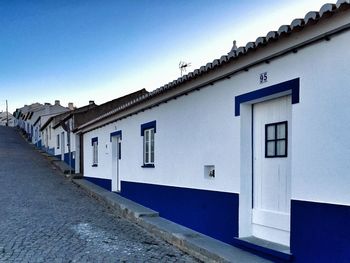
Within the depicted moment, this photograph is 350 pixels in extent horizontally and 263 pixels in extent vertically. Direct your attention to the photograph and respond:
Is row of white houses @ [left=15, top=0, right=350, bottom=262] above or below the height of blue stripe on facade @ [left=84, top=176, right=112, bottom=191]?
above

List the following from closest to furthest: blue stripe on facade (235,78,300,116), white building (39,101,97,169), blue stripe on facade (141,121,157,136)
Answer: blue stripe on facade (235,78,300,116)
blue stripe on facade (141,121,157,136)
white building (39,101,97,169)

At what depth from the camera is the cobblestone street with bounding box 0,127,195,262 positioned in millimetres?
7098

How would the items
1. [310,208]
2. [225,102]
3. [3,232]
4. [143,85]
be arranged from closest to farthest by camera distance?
[310,208] < [225,102] < [3,232] < [143,85]

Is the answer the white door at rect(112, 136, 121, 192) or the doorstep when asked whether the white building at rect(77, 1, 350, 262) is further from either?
the white door at rect(112, 136, 121, 192)

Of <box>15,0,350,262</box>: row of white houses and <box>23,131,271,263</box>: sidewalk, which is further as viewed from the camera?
<box>23,131,271,263</box>: sidewalk

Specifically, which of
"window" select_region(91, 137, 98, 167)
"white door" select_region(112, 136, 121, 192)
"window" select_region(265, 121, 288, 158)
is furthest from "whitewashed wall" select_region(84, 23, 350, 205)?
"window" select_region(91, 137, 98, 167)

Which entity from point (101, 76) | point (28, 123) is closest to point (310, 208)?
point (101, 76)

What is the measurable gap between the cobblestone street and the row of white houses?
1225mm

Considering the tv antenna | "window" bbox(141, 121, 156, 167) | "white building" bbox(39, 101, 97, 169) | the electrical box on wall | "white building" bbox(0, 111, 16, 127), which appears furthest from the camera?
"white building" bbox(0, 111, 16, 127)

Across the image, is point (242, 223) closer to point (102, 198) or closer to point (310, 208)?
point (310, 208)

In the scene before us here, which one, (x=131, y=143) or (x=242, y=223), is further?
(x=131, y=143)

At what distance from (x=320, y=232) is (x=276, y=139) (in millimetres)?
1798

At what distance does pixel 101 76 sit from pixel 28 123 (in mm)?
39500

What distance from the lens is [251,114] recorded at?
684 cm
